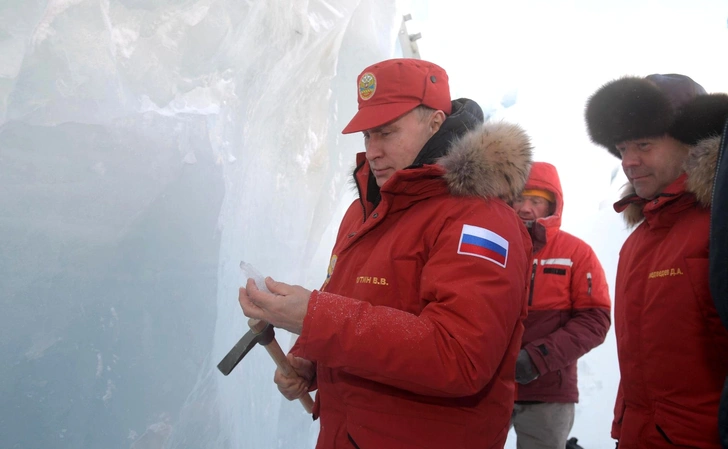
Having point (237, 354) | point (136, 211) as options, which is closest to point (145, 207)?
point (136, 211)

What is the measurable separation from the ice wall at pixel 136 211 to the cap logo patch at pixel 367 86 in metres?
1.44

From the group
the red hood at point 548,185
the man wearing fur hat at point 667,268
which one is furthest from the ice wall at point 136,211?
the man wearing fur hat at point 667,268

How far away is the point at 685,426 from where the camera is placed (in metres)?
1.22

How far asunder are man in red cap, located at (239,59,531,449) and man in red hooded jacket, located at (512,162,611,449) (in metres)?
0.99

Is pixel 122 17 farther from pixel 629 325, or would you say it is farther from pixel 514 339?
pixel 629 325

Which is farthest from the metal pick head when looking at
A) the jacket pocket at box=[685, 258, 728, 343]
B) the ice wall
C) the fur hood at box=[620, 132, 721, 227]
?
the fur hood at box=[620, 132, 721, 227]

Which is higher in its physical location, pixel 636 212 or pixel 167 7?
pixel 167 7

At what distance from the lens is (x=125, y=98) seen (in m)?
2.31

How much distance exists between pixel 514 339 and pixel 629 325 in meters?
0.57

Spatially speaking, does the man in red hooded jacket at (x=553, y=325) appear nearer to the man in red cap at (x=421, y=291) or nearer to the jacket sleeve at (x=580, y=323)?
the jacket sleeve at (x=580, y=323)

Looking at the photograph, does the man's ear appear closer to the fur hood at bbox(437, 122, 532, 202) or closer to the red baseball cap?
the red baseball cap

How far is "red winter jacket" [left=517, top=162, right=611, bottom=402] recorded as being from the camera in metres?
Result: 2.07

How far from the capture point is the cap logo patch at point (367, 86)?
1268 millimetres

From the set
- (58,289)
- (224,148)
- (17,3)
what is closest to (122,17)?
(17,3)
